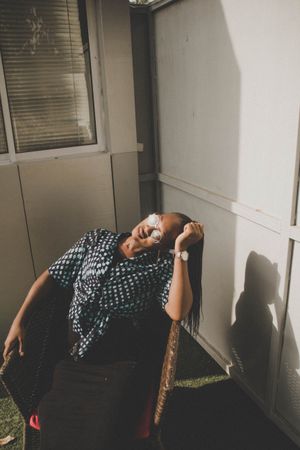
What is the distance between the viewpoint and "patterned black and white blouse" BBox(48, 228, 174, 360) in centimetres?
216

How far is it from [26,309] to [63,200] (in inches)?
40.3

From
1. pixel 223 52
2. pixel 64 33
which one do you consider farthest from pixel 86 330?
pixel 64 33

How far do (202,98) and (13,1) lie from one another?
144cm

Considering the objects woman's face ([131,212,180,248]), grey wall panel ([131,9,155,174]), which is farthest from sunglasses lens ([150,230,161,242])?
grey wall panel ([131,9,155,174])

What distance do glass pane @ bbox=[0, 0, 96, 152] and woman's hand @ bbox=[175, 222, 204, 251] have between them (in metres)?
1.41

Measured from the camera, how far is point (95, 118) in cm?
299

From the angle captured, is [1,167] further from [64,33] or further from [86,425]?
[86,425]

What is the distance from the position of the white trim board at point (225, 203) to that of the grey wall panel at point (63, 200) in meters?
0.53

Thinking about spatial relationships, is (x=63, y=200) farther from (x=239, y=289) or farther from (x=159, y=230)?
(x=239, y=289)

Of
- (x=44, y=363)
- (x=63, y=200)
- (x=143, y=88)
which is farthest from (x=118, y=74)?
(x=44, y=363)

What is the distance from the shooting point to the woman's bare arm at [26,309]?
2166 millimetres

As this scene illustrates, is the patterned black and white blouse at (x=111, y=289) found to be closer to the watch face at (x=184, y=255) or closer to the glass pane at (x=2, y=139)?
the watch face at (x=184, y=255)

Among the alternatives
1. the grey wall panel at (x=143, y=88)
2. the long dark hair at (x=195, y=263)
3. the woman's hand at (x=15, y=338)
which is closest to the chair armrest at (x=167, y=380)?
the long dark hair at (x=195, y=263)

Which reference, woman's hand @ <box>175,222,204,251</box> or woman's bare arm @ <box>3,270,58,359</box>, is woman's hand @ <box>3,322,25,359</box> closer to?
woman's bare arm @ <box>3,270,58,359</box>
